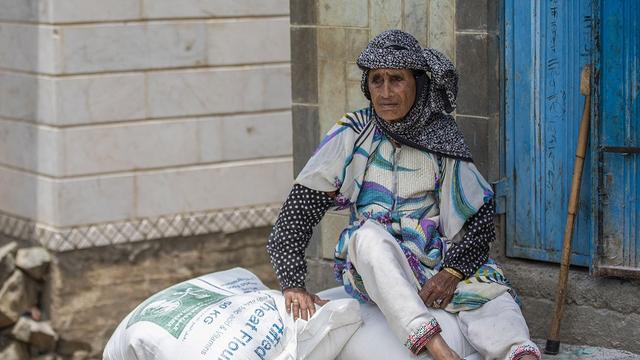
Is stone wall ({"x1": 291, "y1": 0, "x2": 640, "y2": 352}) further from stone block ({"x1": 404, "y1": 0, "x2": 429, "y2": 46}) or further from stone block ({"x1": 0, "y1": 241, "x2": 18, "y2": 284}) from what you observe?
stone block ({"x1": 0, "y1": 241, "x2": 18, "y2": 284})

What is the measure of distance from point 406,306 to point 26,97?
418cm

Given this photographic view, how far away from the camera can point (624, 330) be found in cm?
548

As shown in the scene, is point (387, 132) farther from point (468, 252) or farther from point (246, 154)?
point (246, 154)

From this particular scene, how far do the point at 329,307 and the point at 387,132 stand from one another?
2.33ft

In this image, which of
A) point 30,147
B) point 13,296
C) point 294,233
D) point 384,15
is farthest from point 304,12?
point 13,296

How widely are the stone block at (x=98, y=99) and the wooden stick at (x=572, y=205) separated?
3.59 m

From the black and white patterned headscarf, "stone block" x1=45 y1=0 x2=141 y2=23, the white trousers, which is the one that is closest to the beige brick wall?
"stone block" x1=45 y1=0 x2=141 y2=23

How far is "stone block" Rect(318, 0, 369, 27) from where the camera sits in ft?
20.5

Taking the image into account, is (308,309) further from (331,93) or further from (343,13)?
(343,13)

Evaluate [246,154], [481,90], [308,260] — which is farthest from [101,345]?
[481,90]

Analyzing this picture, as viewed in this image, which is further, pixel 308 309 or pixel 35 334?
pixel 35 334

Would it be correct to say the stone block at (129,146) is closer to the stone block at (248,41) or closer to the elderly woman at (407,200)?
the stone block at (248,41)

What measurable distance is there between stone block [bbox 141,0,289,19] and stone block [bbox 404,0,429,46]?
2687 millimetres

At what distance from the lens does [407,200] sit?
5.20 m
